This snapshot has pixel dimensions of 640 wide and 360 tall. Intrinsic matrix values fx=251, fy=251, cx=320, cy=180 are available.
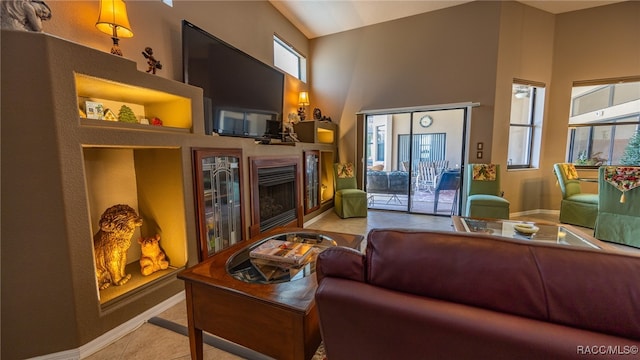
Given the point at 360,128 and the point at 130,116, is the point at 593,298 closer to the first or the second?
the point at 130,116

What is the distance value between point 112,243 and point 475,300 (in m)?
2.27

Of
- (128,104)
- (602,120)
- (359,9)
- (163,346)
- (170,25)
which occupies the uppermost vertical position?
(359,9)

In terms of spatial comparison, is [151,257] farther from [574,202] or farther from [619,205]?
[574,202]

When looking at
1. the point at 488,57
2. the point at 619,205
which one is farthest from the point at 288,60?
the point at 619,205

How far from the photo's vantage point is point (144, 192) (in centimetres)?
224

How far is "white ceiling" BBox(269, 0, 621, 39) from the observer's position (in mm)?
4059

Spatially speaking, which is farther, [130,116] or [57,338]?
[130,116]

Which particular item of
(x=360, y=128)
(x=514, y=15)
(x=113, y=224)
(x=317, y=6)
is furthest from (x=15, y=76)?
(x=514, y=15)

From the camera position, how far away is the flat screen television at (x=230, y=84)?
8.16ft

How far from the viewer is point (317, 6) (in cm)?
415

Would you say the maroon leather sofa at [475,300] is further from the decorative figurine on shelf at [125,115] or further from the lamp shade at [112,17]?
the lamp shade at [112,17]

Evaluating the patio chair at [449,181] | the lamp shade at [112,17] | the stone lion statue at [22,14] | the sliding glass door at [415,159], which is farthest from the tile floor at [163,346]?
the sliding glass door at [415,159]

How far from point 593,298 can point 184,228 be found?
2306 mm

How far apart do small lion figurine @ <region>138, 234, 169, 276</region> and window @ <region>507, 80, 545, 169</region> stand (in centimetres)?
540
